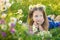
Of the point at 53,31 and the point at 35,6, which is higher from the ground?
the point at 35,6

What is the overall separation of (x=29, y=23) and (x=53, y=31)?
15 cm

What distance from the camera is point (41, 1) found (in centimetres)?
157

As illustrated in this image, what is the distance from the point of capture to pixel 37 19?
1.55 metres

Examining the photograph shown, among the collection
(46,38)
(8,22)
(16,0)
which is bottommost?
(46,38)

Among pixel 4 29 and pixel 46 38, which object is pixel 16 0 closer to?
pixel 4 29

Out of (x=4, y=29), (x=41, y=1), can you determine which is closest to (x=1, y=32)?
(x=4, y=29)

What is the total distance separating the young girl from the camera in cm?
154

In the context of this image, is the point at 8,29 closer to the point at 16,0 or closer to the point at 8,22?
the point at 8,22

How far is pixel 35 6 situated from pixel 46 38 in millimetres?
205

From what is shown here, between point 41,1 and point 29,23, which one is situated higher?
point 41,1

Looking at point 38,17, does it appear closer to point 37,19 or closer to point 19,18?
point 37,19

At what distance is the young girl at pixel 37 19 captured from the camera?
154 cm

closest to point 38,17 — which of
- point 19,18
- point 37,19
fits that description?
point 37,19

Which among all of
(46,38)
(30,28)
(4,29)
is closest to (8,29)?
(4,29)
